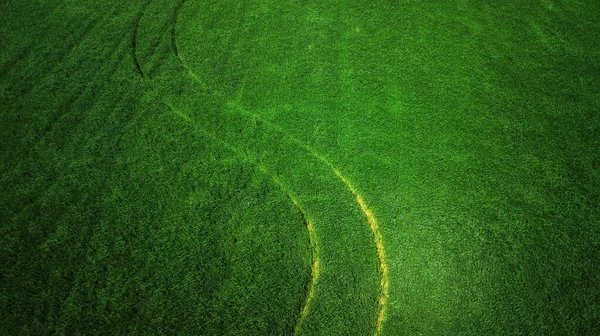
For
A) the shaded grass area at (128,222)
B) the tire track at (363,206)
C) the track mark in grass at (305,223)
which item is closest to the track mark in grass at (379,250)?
the tire track at (363,206)

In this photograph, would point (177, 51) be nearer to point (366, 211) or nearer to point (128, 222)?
point (128, 222)

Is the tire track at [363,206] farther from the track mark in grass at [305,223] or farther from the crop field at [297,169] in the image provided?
the track mark in grass at [305,223]

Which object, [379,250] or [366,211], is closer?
[379,250]

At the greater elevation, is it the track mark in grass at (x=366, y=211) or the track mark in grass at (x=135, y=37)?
the track mark in grass at (x=135, y=37)

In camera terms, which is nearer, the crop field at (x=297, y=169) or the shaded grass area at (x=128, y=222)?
the shaded grass area at (x=128, y=222)

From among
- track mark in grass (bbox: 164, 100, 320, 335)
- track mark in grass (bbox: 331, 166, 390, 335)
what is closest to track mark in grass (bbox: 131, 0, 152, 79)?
track mark in grass (bbox: 164, 100, 320, 335)

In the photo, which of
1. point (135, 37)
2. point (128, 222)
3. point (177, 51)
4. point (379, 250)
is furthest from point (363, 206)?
point (135, 37)

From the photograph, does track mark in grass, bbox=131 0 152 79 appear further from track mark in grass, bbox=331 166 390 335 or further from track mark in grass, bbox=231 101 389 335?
track mark in grass, bbox=331 166 390 335
